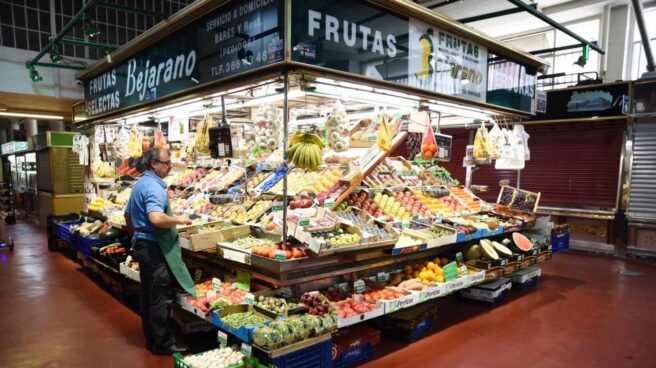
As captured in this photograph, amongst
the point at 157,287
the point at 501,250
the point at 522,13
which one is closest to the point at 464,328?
the point at 501,250

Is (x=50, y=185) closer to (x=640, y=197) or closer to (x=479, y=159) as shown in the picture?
(x=479, y=159)

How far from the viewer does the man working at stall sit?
3977 mm

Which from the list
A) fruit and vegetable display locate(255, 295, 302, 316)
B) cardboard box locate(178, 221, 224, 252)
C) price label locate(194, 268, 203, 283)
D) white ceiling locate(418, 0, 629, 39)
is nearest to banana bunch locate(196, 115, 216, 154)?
cardboard box locate(178, 221, 224, 252)

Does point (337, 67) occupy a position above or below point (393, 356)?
above

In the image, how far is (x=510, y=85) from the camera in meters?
6.26

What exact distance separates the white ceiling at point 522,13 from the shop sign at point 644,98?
3352 millimetres

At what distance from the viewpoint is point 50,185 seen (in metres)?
11.9

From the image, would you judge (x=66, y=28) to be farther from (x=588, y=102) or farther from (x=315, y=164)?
(x=588, y=102)

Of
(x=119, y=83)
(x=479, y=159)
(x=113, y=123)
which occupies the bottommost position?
(x=479, y=159)

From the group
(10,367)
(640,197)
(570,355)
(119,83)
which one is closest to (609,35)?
(640,197)

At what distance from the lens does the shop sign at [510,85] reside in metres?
5.95

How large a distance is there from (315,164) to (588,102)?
27.1 ft

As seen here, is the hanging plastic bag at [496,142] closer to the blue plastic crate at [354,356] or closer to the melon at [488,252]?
the melon at [488,252]

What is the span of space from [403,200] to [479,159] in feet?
5.53
